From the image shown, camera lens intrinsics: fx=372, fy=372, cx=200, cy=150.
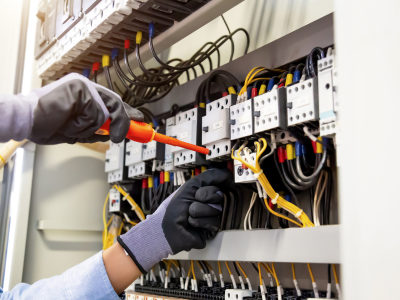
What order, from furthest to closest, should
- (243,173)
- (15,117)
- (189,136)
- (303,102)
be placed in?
(189,136) < (243,173) < (303,102) < (15,117)

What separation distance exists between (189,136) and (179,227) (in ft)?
1.02

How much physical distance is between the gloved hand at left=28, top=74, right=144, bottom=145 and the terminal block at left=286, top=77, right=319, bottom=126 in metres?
0.39

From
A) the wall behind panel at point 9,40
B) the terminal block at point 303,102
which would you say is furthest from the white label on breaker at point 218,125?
the wall behind panel at point 9,40

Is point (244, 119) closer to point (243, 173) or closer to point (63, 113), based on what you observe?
point (243, 173)

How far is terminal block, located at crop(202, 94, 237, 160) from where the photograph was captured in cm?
108

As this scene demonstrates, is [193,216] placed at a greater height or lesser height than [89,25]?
lesser

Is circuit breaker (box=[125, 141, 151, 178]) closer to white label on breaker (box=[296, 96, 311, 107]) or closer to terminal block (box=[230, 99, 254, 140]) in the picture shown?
terminal block (box=[230, 99, 254, 140])

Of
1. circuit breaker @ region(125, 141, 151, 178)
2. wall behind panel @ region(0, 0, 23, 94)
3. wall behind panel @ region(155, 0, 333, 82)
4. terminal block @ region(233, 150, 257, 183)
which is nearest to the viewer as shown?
terminal block @ region(233, 150, 257, 183)

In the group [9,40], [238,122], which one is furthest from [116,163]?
[9,40]

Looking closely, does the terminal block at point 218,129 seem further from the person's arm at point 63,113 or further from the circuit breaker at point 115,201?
the circuit breaker at point 115,201

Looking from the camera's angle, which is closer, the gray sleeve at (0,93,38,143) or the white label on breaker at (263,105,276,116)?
the gray sleeve at (0,93,38,143)

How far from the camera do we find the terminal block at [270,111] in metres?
0.93

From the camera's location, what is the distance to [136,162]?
1435 mm

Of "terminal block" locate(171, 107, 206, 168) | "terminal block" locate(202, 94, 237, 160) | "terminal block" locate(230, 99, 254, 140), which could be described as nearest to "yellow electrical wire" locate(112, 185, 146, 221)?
"terminal block" locate(171, 107, 206, 168)
